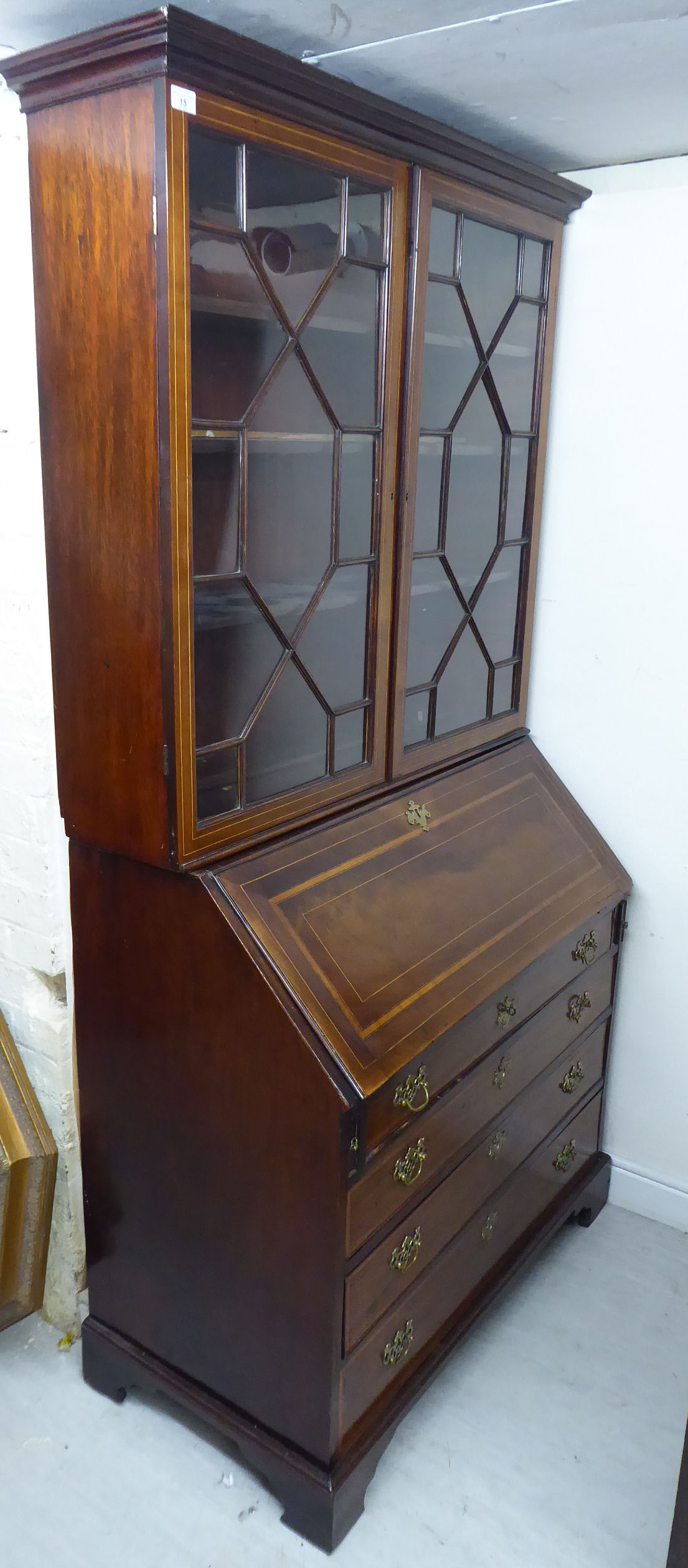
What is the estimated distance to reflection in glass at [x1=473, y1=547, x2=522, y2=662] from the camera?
90.4 inches

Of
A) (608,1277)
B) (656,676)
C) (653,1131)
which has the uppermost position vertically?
(656,676)

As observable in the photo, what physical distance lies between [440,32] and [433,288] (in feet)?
1.52

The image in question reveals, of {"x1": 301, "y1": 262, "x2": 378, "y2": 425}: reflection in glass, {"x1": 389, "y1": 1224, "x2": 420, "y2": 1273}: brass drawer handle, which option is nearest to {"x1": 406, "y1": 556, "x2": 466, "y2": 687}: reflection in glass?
{"x1": 301, "y1": 262, "x2": 378, "y2": 425}: reflection in glass

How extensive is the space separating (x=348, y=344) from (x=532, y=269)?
2.22 ft

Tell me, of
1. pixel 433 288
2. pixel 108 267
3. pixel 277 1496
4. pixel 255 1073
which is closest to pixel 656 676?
pixel 433 288

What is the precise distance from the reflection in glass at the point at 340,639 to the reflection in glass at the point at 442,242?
0.52 metres

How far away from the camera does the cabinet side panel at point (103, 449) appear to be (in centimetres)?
143

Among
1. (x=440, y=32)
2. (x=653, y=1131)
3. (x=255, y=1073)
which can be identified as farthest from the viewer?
(x=653, y=1131)

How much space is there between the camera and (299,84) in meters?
1.48

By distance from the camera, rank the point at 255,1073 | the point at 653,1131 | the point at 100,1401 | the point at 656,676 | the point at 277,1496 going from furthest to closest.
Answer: the point at 653,1131 < the point at 656,676 < the point at 100,1401 < the point at 277,1496 < the point at 255,1073

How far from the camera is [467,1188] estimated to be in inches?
80.1

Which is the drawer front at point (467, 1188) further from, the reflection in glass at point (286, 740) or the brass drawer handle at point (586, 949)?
the reflection in glass at point (286, 740)

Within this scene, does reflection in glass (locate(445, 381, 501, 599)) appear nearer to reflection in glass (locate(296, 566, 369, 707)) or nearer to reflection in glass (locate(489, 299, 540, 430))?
reflection in glass (locate(489, 299, 540, 430))

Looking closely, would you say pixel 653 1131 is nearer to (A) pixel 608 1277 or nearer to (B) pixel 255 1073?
(A) pixel 608 1277
